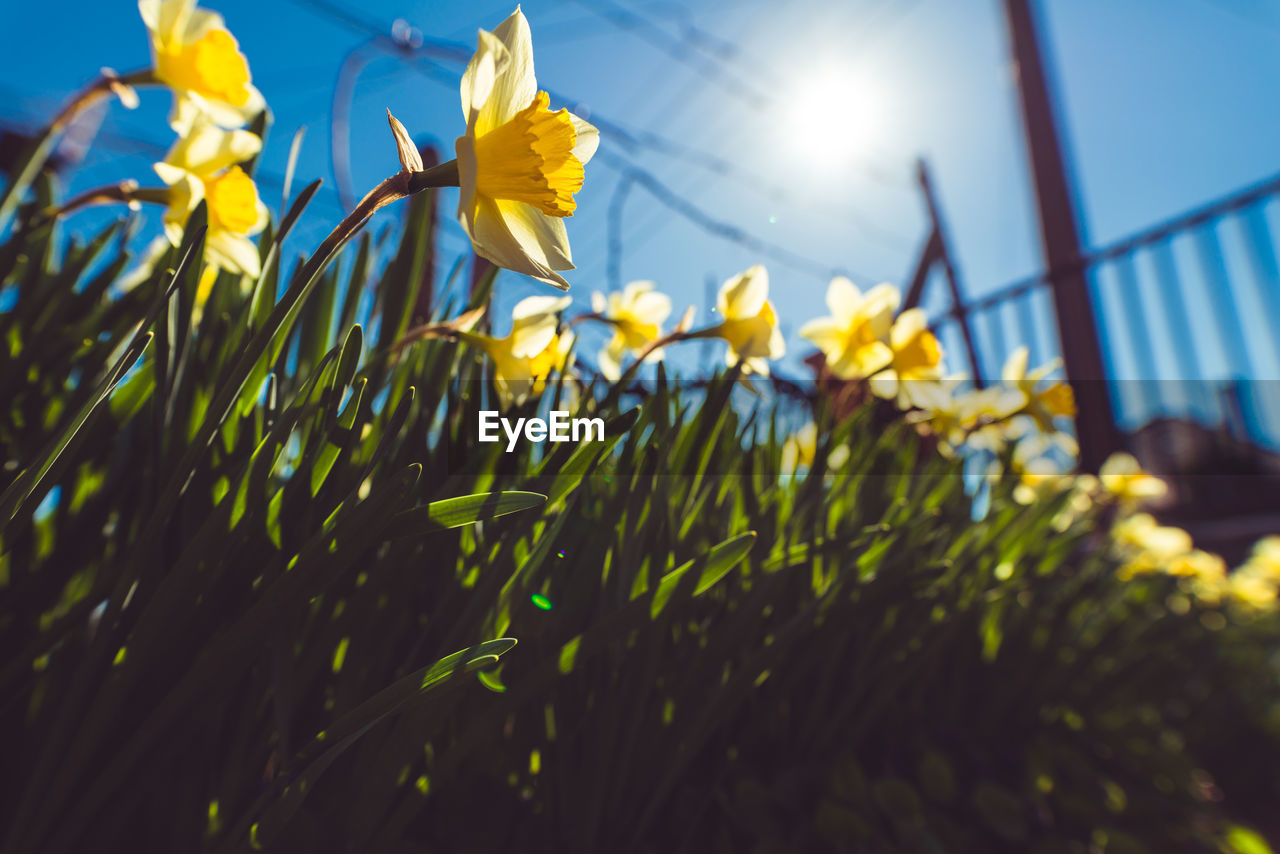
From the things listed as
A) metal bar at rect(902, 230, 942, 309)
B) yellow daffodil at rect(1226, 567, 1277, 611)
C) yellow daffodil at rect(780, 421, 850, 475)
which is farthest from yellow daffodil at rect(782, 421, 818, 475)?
metal bar at rect(902, 230, 942, 309)

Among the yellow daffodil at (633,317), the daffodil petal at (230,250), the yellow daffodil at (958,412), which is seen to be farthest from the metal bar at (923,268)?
the daffodil petal at (230,250)

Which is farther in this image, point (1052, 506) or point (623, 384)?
point (1052, 506)

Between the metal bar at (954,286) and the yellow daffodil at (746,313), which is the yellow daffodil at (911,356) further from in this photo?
the metal bar at (954,286)

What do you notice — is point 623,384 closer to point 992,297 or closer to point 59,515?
point 59,515

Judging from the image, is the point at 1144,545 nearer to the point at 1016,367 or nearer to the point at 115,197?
the point at 1016,367

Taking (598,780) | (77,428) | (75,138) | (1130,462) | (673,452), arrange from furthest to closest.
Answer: (1130,462)
(75,138)
(673,452)
(598,780)
(77,428)

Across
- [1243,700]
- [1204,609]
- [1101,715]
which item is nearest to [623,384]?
[1101,715]
